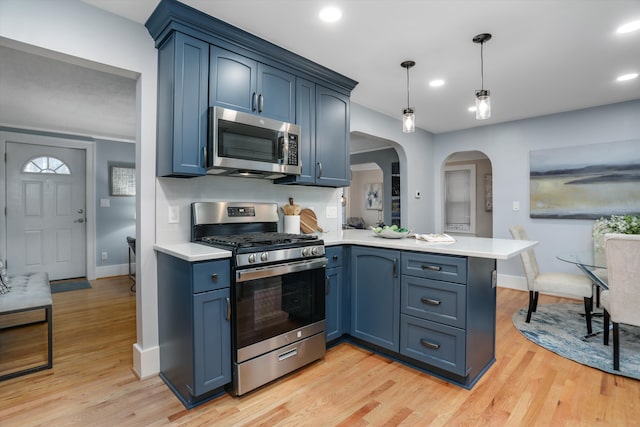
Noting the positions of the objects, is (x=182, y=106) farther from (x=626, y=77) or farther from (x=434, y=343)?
(x=626, y=77)

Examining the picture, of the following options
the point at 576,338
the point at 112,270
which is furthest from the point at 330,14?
the point at 112,270

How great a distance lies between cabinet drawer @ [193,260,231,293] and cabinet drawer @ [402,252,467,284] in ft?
3.90

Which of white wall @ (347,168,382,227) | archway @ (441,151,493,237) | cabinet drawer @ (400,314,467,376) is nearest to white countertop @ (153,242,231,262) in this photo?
cabinet drawer @ (400,314,467,376)

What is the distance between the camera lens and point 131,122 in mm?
4449

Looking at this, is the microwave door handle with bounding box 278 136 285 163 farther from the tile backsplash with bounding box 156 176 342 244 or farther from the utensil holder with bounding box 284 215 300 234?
the utensil holder with bounding box 284 215 300 234

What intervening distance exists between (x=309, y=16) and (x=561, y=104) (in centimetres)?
340

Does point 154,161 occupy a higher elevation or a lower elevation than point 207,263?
higher

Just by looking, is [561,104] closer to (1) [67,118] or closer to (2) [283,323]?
(2) [283,323]

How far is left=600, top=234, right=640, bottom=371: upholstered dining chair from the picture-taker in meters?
2.07

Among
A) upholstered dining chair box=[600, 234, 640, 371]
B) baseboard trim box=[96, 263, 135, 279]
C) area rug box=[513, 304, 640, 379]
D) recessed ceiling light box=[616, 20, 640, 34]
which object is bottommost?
area rug box=[513, 304, 640, 379]

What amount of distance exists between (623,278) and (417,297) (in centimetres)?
134

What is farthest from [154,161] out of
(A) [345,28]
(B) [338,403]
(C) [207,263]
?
(B) [338,403]

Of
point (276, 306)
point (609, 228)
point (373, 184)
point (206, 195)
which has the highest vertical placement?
point (373, 184)

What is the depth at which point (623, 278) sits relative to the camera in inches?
83.7
